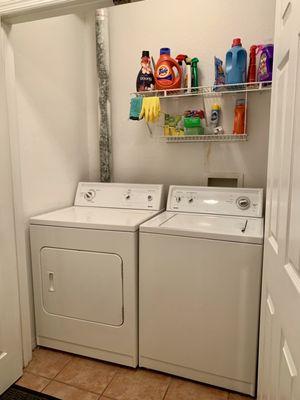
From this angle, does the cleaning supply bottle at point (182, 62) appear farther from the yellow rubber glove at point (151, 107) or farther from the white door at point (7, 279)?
the white door at point (7, 279)

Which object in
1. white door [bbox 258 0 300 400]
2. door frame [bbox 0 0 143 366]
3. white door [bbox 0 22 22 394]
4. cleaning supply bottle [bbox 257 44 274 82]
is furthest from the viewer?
cleaning supply bottle [bbox 257 44 274 82]

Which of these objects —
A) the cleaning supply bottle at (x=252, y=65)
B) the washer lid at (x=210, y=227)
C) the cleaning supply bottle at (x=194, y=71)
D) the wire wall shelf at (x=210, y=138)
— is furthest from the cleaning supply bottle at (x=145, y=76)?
the washer lid at (x=210, y=227)

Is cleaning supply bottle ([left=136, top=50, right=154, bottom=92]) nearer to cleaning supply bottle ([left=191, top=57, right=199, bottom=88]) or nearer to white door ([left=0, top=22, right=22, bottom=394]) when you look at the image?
cleaning supply bottle ([left=191, top=57, right=199, bottom=88])

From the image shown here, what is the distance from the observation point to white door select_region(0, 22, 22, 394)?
5.31 ft

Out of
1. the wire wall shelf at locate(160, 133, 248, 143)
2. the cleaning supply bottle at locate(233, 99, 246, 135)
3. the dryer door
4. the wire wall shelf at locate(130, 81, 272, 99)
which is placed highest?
the wire wall shelf at locate(130, 81, 272, 99)

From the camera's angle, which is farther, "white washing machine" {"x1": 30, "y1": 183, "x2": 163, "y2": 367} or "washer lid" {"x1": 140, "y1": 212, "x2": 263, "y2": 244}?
"white washing machine" {"x1": 30, "y1": 183, "x2": 163, "y2": 367}

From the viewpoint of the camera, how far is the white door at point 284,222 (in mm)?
813

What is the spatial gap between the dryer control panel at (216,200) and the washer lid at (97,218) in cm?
21

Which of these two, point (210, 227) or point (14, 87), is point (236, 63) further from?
point (14, 87)

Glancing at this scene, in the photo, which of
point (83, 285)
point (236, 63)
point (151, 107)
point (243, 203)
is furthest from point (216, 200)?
point (83, 285)

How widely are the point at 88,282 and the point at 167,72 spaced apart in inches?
60.9

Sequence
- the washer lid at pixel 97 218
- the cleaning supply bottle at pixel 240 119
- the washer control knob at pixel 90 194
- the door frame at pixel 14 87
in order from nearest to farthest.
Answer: the door frame at pixel 14 87 → the washer lid at pixel 97 218 → the cleaning supply bottle at pixel 240 119 → the washer control knob at pixel 90 194

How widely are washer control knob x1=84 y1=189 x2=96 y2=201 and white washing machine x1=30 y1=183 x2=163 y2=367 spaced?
1.02 feet

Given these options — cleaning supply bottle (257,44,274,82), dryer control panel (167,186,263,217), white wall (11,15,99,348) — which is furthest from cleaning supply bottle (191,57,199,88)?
white wall (11,15,99,348)
